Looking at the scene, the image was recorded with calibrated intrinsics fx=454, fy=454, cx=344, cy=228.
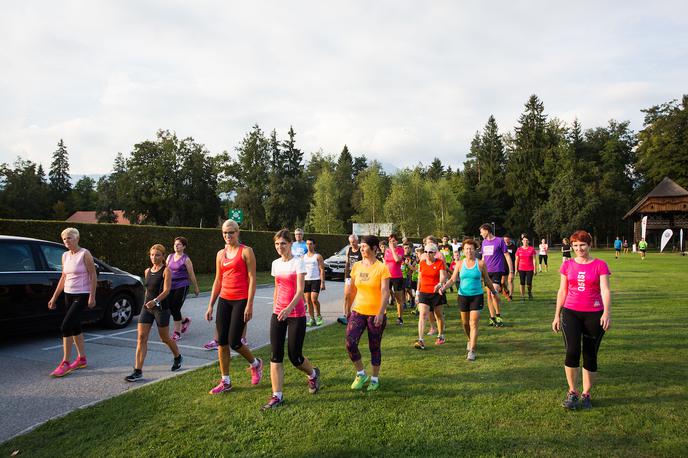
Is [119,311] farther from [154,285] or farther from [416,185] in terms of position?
[416,185]

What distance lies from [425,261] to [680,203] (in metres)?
62.0

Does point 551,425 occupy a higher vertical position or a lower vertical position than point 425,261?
lower

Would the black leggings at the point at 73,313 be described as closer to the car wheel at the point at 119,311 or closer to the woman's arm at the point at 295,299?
the car wheel at the point at 119,311

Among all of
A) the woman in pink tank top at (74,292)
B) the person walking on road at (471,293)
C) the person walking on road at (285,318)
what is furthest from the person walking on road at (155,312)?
the person walking on road at (471,293)

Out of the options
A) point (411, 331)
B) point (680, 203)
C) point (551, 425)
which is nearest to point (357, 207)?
point (680, 203)

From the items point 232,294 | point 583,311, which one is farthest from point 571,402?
point 232,294

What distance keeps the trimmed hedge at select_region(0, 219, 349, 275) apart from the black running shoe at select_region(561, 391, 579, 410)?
15750 mm

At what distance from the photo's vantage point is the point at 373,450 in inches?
145

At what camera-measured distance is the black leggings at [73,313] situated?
5949 millimetres

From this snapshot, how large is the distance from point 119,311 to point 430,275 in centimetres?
607

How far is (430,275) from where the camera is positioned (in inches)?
300

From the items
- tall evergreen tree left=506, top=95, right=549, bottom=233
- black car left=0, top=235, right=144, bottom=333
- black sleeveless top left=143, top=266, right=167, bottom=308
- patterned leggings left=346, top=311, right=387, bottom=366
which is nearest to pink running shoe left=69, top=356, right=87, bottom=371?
black sleeveless top left=143, top=266, right=167, bottom=308

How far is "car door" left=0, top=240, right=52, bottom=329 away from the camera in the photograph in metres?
6.95

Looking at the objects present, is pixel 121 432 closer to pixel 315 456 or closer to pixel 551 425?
pixel 315 456
